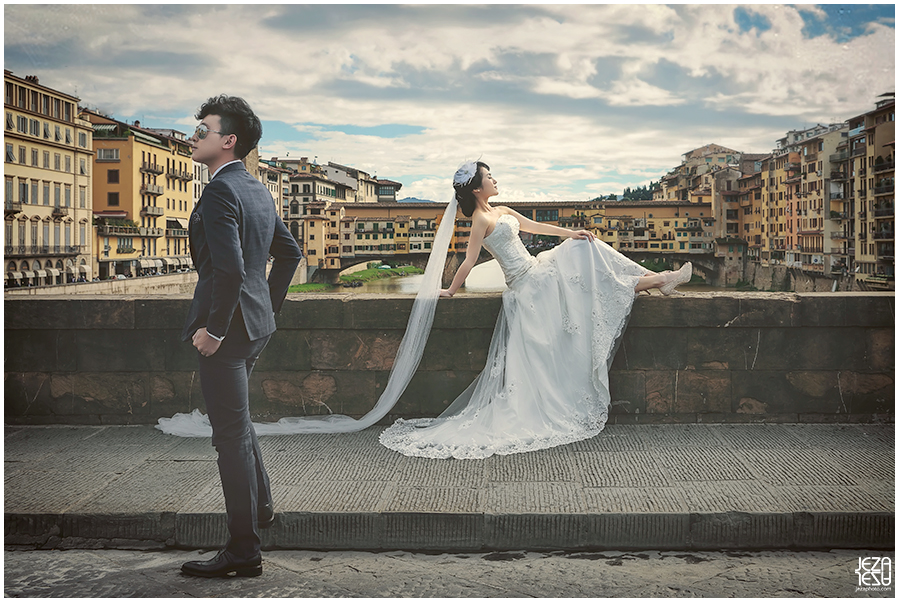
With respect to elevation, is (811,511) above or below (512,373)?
below

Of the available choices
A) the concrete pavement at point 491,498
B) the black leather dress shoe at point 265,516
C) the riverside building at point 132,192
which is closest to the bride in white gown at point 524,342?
the concrete pavement at point 491,498

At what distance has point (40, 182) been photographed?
21.3 ft

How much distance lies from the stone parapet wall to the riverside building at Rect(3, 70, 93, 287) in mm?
1024

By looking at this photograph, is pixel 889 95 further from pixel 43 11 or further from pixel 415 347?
pixel 43 11

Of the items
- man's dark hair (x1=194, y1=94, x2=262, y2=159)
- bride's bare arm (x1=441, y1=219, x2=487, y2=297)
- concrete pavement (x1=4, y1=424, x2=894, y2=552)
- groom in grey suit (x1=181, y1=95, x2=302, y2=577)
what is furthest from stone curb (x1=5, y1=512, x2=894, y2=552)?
bride's bare arm (x1=441, y1=219, x2=487, y2=297)

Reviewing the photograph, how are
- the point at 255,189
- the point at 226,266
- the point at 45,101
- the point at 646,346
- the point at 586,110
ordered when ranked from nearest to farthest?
the point at 226,266
the point at 255,189
the point at 646,346
the point at 45,101
the point at 586,110

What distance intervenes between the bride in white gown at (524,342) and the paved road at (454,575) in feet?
3.73

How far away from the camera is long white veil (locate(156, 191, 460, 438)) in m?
3.93

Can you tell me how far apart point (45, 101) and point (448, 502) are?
206 inches

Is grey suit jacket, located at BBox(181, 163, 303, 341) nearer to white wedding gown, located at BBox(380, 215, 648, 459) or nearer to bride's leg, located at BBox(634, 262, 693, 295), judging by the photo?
white wedding gown, located at BBox(380, 215, 648, 459)

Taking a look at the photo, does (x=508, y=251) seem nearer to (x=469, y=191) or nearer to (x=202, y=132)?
(x=469, y=191)

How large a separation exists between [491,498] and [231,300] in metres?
1.32

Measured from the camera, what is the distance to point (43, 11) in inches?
192

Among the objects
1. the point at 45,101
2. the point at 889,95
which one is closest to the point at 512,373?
the point at 889,95
